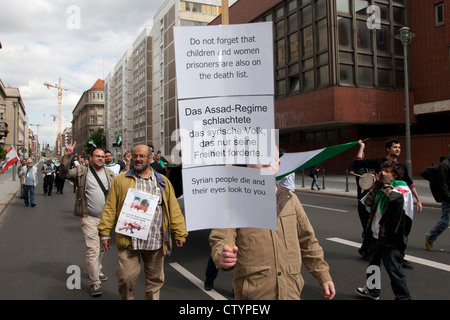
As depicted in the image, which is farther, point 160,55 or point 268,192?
point 160,55

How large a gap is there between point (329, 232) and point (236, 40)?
6.63m

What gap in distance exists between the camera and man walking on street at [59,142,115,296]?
4.47 metres

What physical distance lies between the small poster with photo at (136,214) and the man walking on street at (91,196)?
1.40 m

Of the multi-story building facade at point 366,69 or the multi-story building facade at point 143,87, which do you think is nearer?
the multi-story building facade at point 366,69

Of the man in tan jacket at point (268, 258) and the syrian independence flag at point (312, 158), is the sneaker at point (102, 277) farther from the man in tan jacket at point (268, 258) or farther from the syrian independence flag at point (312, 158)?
the man in tan jacket at point (268, 258)

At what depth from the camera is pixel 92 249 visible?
175 inches

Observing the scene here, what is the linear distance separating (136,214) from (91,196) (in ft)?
5.17

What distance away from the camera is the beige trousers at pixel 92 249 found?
4.36 metres

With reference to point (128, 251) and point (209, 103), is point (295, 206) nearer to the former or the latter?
point (209, 103)

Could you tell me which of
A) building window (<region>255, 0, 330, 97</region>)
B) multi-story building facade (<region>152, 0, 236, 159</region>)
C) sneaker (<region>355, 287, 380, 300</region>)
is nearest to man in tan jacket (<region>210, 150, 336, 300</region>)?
sneaker (<region>355, 287, 380, 300</region>)

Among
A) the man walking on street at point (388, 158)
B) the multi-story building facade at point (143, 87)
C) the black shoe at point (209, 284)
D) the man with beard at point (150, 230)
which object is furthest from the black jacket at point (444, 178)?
the multi-story building facade at point (143, 87)

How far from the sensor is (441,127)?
86.5ft
